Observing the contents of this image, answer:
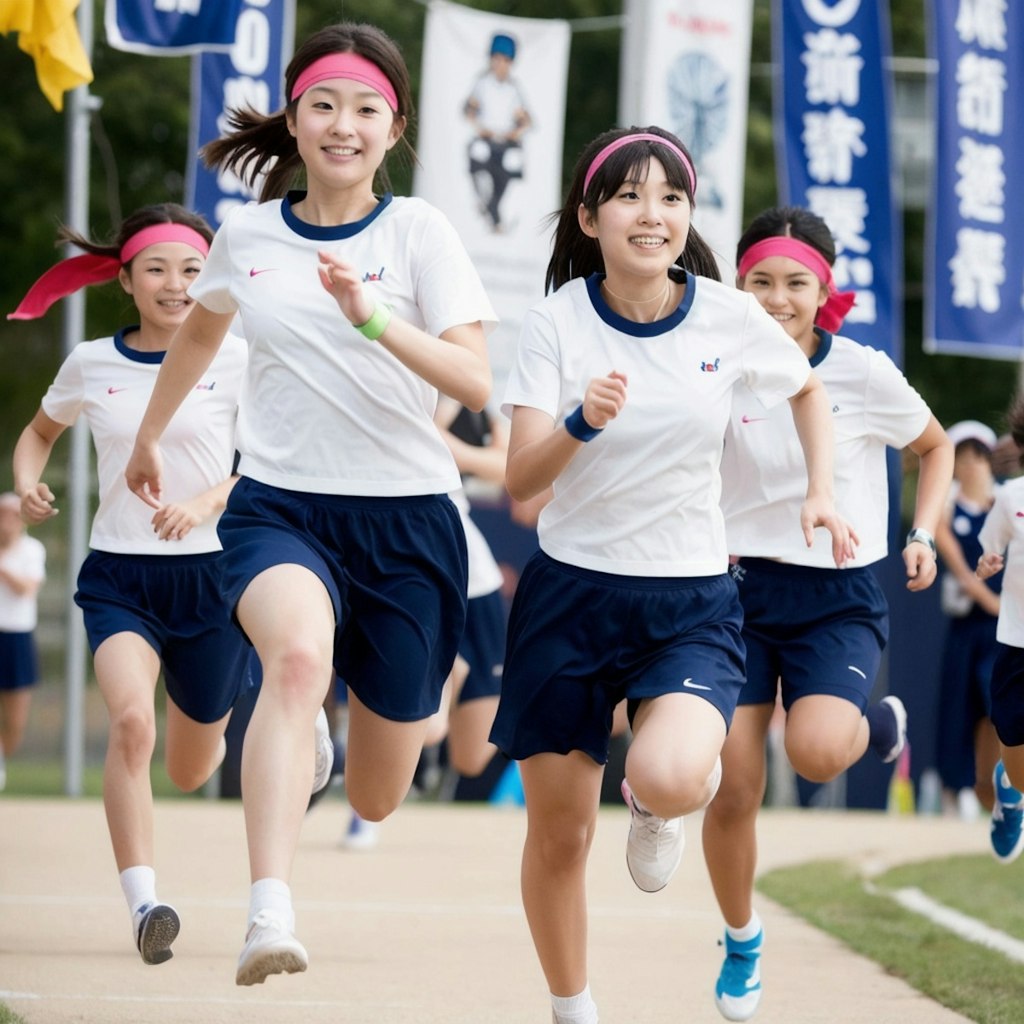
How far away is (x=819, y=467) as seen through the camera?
513 cm

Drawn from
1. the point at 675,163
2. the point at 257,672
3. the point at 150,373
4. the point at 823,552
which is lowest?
the point at 257,672

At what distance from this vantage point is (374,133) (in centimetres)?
496

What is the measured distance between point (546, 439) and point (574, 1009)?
4.74ft

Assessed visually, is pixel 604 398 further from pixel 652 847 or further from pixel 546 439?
pixel 652 847

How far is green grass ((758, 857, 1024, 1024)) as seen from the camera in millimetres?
6328

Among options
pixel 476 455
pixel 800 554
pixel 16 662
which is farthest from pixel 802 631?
pixel 16 662

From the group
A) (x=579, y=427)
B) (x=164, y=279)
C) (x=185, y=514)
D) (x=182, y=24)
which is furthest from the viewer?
(x=182, y=24)

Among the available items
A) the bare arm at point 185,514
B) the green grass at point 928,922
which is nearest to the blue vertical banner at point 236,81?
the green grass at point 928,922

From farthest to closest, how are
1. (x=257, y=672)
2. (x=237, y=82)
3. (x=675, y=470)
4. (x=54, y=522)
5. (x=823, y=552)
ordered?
(x=54, y=522)
(x=237, y=82)
(x=257, y=672)
(x=823, y=552)
(x=675, y=470)

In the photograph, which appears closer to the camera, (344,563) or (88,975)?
(344,563)

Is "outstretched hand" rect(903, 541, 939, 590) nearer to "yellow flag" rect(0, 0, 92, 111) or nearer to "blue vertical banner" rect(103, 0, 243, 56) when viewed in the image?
"yellow flag" rect(0, 0, 92, 111)

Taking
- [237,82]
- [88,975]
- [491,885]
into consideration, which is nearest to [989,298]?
[237,82]

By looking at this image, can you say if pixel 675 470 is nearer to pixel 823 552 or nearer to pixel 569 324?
pixel 569 324

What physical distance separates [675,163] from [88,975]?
10.4ft
